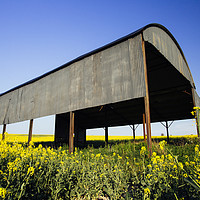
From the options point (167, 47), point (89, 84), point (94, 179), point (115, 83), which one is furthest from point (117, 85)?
point (94, 179)

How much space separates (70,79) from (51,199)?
9.34 metres

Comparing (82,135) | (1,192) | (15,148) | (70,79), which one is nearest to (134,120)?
(82,135)

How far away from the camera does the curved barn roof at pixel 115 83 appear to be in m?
9.49

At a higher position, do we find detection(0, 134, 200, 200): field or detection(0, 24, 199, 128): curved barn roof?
detection(0, 24, 199, 128): curved barn roof

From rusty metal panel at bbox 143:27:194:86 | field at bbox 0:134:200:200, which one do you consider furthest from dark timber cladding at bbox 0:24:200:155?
field at bbox 0:134:200:200

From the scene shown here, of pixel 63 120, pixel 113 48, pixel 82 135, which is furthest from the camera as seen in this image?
pixel 82 135

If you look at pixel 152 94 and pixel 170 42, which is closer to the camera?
pixel 170 42

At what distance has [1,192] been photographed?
9.07 feet

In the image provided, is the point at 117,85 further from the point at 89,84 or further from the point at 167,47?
the point at 167,47

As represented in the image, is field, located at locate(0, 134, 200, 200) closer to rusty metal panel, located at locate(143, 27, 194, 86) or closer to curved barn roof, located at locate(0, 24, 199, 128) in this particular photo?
curved barn roof, located at locate(0, 24, 199, 128)

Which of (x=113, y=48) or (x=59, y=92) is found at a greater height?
(x=113, y=48)

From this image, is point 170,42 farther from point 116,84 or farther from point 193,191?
point 193,191

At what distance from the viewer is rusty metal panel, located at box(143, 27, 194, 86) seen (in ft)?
32.7

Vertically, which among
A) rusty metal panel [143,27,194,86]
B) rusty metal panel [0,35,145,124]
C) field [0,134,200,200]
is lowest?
field [0,134,200,200]
